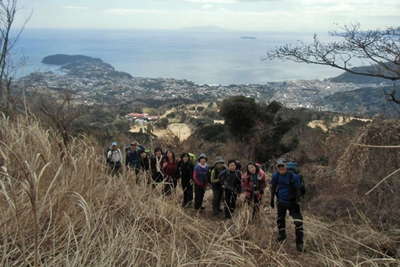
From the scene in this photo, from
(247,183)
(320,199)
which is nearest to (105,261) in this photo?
(247,183)

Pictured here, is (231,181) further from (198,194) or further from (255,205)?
(255,205)

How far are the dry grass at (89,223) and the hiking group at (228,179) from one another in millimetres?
1306

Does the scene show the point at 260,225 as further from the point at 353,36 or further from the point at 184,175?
the point at 353,36

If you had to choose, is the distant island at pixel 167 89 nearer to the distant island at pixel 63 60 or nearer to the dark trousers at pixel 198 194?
the distant island at pixel 63 60

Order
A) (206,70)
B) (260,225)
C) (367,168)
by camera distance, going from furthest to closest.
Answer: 1. (206,70)
2. (367,168)
3. (260,225)

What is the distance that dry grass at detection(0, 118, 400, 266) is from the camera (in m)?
1.98

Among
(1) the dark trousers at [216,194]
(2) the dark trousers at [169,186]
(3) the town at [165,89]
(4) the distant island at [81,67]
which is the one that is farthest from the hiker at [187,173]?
(4) the distant island at [81,67]

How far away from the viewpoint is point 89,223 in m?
2.17

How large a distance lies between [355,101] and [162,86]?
116ft

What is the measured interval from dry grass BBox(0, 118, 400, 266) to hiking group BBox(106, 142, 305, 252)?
1306 mm

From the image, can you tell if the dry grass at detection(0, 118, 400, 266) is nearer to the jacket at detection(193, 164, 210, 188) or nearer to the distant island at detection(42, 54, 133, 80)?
the jacket at detection(193, 164, 210, 188)

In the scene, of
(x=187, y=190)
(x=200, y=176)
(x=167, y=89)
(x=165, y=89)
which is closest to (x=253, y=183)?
(x=200, y=176)

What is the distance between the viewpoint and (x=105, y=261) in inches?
80.1

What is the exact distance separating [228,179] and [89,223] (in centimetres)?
375
